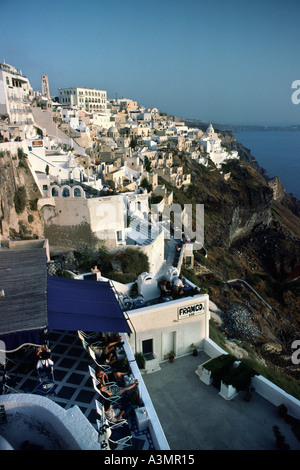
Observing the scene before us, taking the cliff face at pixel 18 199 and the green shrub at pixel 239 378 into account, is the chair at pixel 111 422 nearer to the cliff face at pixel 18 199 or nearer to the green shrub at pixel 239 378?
the green shrub at pixel 239 378

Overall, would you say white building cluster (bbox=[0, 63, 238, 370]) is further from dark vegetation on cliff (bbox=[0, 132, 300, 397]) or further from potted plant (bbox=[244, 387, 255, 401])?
potted plant (bbox=[244, 387, 255, 401])

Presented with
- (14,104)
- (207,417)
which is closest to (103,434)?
(207,417)

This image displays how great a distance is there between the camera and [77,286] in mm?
9227

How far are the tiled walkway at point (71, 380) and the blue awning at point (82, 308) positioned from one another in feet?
3.21

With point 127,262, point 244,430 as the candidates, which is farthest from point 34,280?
point 127,262

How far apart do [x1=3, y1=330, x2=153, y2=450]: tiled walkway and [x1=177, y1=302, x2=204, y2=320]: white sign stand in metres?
3.23

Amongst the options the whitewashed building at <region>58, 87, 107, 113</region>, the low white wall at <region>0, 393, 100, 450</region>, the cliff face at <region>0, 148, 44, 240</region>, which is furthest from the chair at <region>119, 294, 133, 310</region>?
the whitewashed building at <region>58, 87, 107, 113</region>

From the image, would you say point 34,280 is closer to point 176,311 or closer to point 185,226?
point 176,311


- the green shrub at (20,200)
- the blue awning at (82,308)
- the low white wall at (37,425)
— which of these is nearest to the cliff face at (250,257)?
the blue awning at (82,308)

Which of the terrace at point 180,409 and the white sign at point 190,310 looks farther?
the white sign at point 190,310

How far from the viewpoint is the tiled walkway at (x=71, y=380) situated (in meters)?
6.00

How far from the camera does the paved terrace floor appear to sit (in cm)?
714

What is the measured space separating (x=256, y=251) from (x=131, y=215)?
30.9 metres

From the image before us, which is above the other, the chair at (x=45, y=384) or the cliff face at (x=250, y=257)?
the chair at (x=45, y=384)
